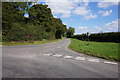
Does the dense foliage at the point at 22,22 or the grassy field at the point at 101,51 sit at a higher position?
the dense foliage at the point at 22,22

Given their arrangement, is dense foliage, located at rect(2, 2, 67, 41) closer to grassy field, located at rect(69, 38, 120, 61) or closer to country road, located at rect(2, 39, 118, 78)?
grassy field, located at rect(69, 38, 120, 61)

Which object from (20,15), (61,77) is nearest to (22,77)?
(61,77)

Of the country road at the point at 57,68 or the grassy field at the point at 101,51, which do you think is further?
the grassy field at the point at 101,51

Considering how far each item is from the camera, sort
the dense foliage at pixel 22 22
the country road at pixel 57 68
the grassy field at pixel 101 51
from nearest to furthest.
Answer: the country road at pixel 57 68 → the grassy field at pixel 101 51 → the dense foliage at pixel 22 22

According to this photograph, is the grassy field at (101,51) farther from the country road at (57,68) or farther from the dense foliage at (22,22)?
the dense foliage at (22,22)

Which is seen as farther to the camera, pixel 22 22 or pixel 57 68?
pixel 22 22

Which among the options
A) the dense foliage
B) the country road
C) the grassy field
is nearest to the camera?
the country road

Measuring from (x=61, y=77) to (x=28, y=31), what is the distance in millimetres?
18158

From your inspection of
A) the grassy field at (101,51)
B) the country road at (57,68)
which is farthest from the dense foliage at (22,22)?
the country road at (57,68)

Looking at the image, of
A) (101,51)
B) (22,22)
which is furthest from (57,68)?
(22,22)

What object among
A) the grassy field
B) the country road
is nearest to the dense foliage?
the grassy field

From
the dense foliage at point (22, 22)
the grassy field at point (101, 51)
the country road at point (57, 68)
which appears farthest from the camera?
the dense foliage at point (22, 22)

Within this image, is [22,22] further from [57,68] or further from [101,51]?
[101,51]

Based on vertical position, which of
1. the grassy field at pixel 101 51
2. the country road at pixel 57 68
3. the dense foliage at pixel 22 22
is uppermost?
the dense foliage at pixel 22 22
